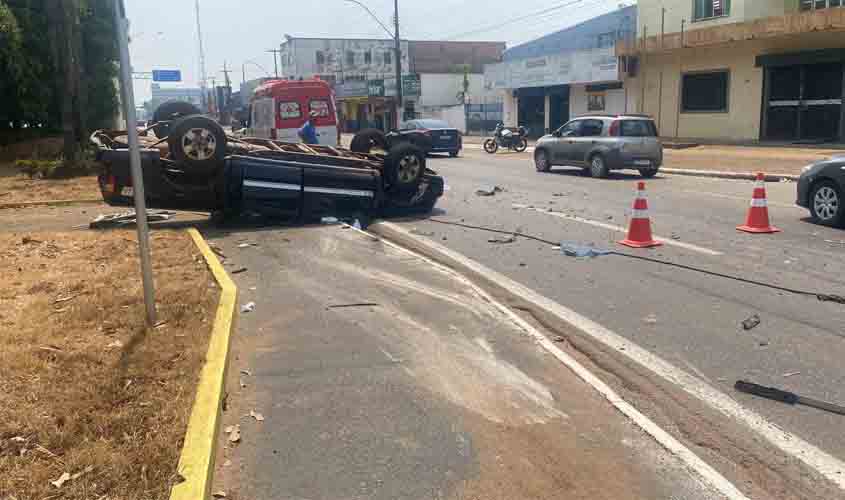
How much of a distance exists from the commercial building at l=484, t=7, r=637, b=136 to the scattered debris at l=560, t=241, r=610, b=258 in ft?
98.5

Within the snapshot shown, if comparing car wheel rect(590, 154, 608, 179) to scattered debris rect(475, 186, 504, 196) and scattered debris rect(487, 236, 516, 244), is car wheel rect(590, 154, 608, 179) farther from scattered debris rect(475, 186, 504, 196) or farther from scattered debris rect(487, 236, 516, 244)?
scattered debris rect(487, 236, 516, 244)

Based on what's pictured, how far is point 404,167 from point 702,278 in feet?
18.8

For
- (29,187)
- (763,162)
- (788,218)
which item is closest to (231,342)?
(788,218)

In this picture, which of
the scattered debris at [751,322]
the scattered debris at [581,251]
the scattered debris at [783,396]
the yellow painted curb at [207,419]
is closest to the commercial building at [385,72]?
the scattered debris at [581,251]

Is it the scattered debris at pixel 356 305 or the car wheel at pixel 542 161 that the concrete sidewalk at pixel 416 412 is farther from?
the car wheel at pixel 542 161

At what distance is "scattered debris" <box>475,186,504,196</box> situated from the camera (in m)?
16.4

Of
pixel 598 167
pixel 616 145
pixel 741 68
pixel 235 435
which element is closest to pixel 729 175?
pixel 616 145

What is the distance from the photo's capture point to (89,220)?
13.0 meters

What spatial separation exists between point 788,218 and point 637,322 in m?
7.11

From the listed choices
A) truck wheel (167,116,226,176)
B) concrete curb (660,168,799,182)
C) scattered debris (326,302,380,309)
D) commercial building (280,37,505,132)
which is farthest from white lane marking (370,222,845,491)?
commercial building (280,37,505,132)

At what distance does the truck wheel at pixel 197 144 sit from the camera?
1059cm

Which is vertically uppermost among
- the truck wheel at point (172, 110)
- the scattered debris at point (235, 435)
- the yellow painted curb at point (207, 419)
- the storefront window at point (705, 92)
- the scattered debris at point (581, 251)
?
the storefront window at point (705, 92)

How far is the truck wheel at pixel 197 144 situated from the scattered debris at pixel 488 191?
698 centimetres

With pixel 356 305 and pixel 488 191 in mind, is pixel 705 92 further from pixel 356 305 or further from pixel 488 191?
pixel 356 305
